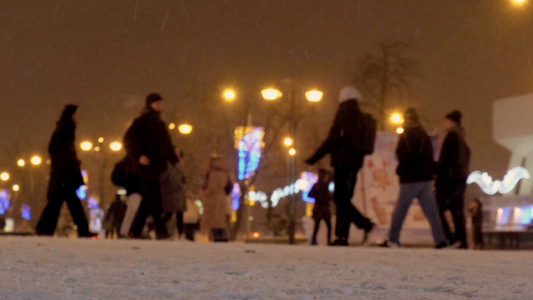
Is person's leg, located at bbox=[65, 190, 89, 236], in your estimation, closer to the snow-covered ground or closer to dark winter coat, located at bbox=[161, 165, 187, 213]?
dark winter coat, located at bbox=[161, 165, 187, 213]

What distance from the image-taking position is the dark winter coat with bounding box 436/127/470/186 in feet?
36.2

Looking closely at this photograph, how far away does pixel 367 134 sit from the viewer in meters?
10.2

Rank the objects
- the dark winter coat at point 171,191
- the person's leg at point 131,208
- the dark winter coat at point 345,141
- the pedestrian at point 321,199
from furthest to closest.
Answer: the pedestrian at point 321,199 < the dark winter coat at point 171,191 < the person's leg at point 131,208 < the dark winter coat at point 345,141

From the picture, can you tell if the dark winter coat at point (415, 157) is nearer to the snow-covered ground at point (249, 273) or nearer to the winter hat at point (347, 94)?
the winter hat at point (347, 94)

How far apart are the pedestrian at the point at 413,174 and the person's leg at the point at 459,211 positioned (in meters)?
0.49

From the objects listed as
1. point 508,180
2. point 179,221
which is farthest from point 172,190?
point 508,180

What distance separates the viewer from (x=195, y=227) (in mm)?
22234

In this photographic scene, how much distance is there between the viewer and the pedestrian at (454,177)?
11.0 m

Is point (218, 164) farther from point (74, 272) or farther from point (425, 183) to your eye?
point (74, 272)

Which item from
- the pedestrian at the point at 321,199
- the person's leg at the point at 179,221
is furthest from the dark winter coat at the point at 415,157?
the pedestrian at the point at 321,199

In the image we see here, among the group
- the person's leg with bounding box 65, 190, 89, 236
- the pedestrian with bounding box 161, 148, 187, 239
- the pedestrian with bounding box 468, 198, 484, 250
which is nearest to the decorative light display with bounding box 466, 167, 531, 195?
the pedestrian with bounding box 468, 198, 484, 250

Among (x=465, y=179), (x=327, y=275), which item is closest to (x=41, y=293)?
(x=327, y=275)

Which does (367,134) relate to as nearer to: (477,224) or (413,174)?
(413,174)

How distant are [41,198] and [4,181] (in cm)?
1790
